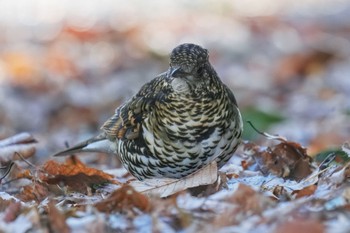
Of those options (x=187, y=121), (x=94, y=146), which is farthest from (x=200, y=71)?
(x=94, y=146)

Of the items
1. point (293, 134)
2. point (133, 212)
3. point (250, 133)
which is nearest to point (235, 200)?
point (133, 212)

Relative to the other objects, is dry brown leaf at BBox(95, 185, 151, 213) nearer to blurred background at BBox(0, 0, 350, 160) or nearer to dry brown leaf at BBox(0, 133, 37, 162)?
dry brown leaf at BBox(0, 133, 37, 162)

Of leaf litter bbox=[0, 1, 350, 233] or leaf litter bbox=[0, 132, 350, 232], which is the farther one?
leaf litter bbox=[0, 1, 350, 233]

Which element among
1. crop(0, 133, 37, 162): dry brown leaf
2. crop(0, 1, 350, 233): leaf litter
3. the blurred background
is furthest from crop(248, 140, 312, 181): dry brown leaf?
the blurred background

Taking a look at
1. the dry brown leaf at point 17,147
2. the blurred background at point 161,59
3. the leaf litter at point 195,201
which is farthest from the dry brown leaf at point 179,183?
the blurred background at point 161,59

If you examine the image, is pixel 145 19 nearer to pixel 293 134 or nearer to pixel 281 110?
pixel 281 110

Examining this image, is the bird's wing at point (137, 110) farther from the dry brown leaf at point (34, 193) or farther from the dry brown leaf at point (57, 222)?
the dry brown leaf at point (57, 222)
